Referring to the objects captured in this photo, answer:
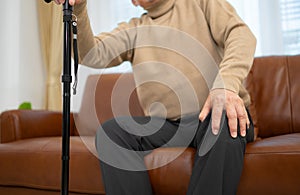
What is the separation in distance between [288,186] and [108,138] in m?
0.53

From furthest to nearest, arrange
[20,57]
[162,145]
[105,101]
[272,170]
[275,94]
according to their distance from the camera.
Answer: [20,57]
[105,101]
[275,94]
[162,145]
[272,170]

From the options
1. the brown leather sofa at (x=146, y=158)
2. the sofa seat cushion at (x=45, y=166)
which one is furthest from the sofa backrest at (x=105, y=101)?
the sofa seat cushion at (x=45, y=166)

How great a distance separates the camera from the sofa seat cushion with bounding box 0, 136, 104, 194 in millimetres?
1292

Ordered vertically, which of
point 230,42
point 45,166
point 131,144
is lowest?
point 45,166

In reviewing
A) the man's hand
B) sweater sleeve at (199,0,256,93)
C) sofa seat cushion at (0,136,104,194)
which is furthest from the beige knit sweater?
sofa seat cushion at (0,136,104,194)

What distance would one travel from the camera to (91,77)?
7.02 ft

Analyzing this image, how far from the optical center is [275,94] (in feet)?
5.53

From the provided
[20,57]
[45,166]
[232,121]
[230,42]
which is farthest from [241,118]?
[20,57]

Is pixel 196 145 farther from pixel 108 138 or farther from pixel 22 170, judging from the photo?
pixel 22 170

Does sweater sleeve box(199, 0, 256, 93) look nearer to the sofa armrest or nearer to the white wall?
the sofa armrest

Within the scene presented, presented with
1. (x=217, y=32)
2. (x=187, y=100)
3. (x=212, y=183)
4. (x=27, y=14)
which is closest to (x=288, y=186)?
(x=212, y=183)

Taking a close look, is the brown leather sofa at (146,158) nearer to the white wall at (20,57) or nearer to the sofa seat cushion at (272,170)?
the sofa seat cushion at (272,170)

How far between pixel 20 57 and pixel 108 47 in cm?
171

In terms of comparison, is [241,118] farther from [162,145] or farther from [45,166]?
[45,166]
